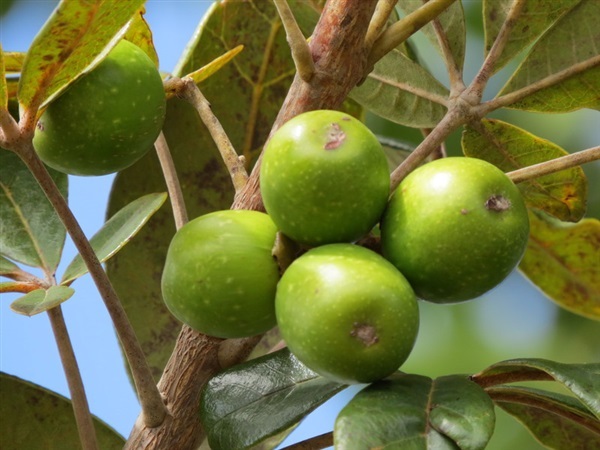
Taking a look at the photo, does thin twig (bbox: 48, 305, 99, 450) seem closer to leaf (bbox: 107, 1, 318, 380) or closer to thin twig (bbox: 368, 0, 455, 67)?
leaf (bbox: 107, 1, 318, 380)

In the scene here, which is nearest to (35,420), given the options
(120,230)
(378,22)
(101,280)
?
(120,230)

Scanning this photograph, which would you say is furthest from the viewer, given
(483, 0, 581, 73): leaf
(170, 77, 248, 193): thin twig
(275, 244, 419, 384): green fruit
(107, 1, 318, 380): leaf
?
(107, 1, 318, 380): leaf

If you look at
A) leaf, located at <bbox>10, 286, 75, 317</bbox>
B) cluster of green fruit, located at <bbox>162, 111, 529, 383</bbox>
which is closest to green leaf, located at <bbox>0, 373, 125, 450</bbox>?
leaf, located at <bbox>10, 286, 75, 317</bbox>

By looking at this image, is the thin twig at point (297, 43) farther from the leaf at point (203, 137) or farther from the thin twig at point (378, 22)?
the leaf at point (203, 137)

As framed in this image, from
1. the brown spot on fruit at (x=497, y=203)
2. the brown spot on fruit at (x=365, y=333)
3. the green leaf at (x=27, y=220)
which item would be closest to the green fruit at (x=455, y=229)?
the brown spot on fruit at (x=497, y=203)

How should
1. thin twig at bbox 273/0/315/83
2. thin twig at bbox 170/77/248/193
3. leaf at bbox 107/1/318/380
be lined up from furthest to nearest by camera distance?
leaf at bbox 107/1/318/380 < thin twig at bbox 170/77/248/193 < thin twig at bbox 273/0/315/83

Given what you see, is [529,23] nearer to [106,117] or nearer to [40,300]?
[106,117]

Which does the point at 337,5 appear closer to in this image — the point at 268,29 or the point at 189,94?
the point at 189,94
